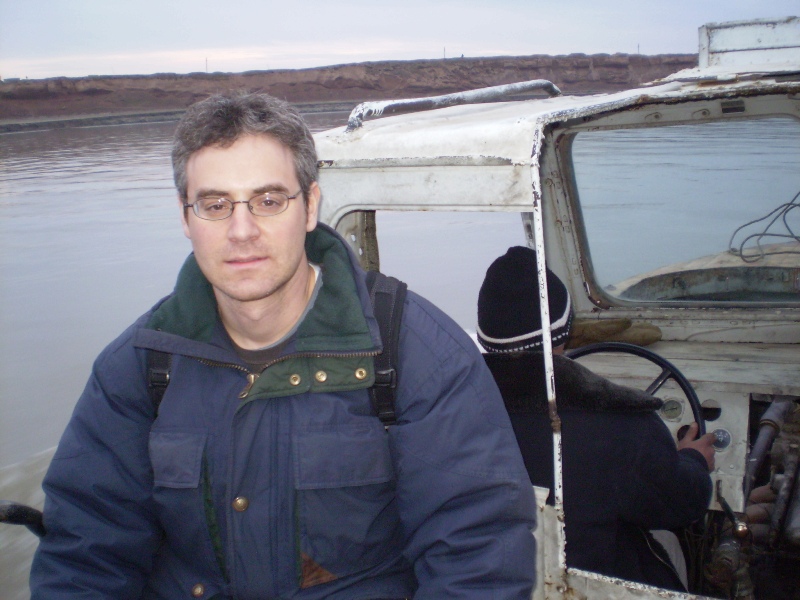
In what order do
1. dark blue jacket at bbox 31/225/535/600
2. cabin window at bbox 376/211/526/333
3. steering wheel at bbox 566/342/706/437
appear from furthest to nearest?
cabin window at bbox 376/211/526/333
steering wheel at bbox 566/342/706/437
dark blue jacket at bbox 31/225/535/600

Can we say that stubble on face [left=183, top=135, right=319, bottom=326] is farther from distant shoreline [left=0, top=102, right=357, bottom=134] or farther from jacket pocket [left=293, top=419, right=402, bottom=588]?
distant shoreline [left=0, top=102, right=357, bottom=134]

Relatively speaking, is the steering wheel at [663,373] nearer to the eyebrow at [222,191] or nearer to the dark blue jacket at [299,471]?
the dark blue jacket at [299,471]

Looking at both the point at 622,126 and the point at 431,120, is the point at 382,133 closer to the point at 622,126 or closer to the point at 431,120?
the point at 431,120

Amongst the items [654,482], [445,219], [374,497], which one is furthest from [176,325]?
[445,219]

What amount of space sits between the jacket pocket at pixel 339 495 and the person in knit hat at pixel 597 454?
1.48ft

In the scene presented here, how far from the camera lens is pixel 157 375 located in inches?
62.9

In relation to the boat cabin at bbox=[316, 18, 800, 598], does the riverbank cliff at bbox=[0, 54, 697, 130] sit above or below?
above

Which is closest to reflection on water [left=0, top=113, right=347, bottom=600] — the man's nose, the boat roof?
the boat roof

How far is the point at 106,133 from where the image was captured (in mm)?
25562

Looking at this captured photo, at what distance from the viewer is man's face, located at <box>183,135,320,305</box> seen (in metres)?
1.56

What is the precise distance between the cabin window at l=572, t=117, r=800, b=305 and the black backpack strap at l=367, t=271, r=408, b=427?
1938 millimetres

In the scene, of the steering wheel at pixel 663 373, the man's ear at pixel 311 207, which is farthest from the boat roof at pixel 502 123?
the steering wheel at pixel 663 373

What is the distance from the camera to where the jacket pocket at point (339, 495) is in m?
1.49

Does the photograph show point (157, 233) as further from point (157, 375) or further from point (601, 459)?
point (601, 459)
